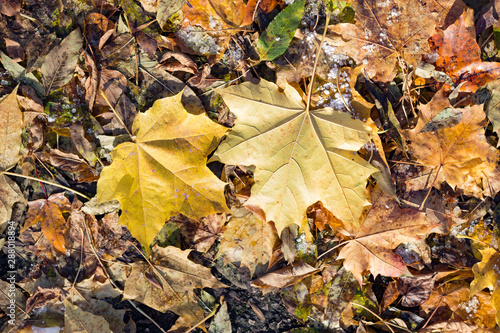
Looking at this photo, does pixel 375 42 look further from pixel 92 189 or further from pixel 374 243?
pixel 92 189

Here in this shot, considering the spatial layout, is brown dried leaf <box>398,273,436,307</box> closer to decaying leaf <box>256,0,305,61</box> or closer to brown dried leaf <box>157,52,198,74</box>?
decaying leaf <box>256,0,305,61</box>

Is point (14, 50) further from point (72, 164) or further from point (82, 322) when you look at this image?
point (82, 322)

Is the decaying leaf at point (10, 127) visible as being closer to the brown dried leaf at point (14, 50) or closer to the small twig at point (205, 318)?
the brown dried leaf at point (14, 50)

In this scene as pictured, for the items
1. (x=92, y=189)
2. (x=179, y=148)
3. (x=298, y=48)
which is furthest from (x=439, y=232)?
(x=92, y=189)

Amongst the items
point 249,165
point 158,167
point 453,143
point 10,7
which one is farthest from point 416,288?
point 10,7

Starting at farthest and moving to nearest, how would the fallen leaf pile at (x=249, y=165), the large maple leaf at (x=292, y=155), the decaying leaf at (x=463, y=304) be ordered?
the decaying leaf at (x=463, y=304), the fallen leaf pile at (x=249, y=165), the large maple leaf at (x=292, y=155)

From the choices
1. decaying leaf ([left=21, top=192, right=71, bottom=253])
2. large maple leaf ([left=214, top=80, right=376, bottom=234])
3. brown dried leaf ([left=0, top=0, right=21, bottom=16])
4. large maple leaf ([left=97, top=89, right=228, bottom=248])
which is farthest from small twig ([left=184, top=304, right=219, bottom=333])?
brown dried leaf ([left=0, top=0, right=21, bottom=16])

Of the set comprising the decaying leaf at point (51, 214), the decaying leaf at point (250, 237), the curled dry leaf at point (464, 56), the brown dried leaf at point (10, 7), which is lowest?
the decaying leaf at point (250, 237)

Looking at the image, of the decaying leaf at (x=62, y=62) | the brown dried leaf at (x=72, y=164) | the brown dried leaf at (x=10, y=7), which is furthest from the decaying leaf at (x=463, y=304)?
the brown dried leaf at (x=10, y=7)
